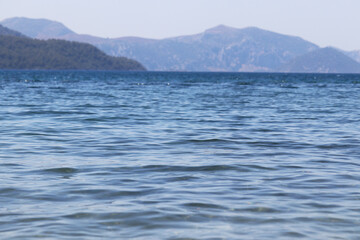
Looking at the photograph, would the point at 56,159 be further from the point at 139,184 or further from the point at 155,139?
the point at 155,139

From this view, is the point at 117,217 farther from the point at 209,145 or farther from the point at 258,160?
the point at 209,145

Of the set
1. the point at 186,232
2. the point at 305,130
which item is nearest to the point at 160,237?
the point at 186,232

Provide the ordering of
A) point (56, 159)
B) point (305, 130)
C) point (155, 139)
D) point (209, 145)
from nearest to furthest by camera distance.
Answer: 1. point (56, 159)
2. point (209, 145)
3. point (155, 139)
4. point (305, 130)

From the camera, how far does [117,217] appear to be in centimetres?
714

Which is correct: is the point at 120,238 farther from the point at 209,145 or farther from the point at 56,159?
the point at 209,145

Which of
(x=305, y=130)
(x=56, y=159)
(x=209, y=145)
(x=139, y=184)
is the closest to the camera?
(x=139, y=184)

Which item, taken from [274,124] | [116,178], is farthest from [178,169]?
[274,124]

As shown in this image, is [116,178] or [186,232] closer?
[186,232]

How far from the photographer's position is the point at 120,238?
630 centimetres

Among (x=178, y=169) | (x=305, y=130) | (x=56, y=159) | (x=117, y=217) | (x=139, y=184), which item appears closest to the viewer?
(x=117, y=217)

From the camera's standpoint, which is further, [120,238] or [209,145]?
[209,145]

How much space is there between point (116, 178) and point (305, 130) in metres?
10.6

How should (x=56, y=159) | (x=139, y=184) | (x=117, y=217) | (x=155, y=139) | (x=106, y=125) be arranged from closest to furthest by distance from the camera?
(x=117, y=217)
(x=139, y=184)
(x=56, y=159)
(x=155, y=139)
(x=106, y=125)

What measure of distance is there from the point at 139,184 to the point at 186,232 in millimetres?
2831
